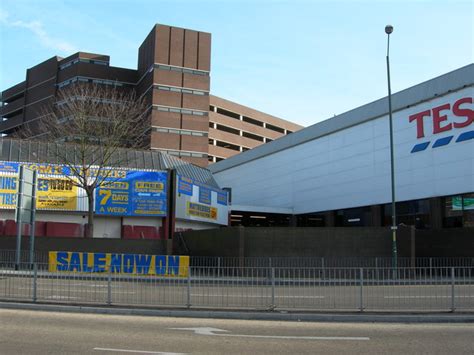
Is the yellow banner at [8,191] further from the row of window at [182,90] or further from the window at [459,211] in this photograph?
the row of window at [182,90]

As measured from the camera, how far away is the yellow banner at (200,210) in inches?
1371

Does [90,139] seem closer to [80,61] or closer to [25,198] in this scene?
[25,198]

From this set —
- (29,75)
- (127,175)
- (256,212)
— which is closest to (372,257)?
(127,175)

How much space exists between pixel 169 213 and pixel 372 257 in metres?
13.8

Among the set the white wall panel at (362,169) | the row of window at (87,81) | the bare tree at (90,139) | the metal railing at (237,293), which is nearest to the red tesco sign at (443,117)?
the white wall panel at (362,169)

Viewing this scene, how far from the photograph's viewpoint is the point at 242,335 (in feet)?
30.4

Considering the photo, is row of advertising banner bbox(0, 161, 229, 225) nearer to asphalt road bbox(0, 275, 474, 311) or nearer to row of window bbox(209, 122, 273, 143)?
asphalt road bbox(0, 275, 474, 311)

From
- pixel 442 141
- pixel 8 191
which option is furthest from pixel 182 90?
pixel 442 141

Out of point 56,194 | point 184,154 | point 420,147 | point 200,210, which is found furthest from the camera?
point 184,154

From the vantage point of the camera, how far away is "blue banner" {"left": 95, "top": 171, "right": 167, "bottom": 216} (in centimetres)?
3203

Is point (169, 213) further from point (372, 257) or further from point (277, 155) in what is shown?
point (277, 155)

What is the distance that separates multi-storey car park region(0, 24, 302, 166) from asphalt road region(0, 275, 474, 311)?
174 feet

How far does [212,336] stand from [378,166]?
29777mm

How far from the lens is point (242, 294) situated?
44.1 ft
